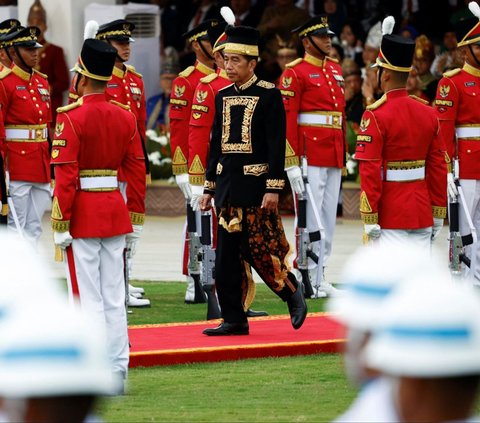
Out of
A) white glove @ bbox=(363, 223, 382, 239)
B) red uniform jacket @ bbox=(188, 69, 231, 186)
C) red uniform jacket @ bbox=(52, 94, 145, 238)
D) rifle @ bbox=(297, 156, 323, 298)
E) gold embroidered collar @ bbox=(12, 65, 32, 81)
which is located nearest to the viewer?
red uniform jacket @ bbox=(52, 94, 145, 238)

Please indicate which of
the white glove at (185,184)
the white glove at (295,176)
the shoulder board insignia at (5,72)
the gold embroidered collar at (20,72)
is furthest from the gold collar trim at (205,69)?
the shoulder board insignia at (5,72)

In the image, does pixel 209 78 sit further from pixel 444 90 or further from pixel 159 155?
pixel 159 155

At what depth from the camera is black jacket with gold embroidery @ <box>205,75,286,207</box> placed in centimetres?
948

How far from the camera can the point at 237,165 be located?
31.4 ft

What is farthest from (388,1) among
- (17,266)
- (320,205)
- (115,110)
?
(17,266)

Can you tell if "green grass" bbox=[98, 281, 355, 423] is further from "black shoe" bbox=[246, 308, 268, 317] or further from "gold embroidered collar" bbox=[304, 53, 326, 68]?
"gold embroidered collar" bbox=[304, 53, 326, 68]

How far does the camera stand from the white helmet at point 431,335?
7.77 ft

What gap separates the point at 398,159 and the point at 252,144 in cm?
91

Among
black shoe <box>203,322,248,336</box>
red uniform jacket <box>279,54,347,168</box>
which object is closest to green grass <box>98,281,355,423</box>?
black shoe <box>203,322,248,336</box>

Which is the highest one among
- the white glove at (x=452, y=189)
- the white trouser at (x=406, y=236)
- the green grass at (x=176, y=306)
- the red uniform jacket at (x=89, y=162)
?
the red uniform jacket at (x=89, y=162)

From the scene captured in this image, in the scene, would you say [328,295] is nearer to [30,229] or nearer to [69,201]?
[30,229]

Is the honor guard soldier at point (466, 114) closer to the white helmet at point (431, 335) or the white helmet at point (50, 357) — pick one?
the white helmet at point (431, 335)

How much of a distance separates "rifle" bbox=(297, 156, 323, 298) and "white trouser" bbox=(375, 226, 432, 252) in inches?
96.9

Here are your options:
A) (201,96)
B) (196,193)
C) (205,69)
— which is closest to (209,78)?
(201,96)
